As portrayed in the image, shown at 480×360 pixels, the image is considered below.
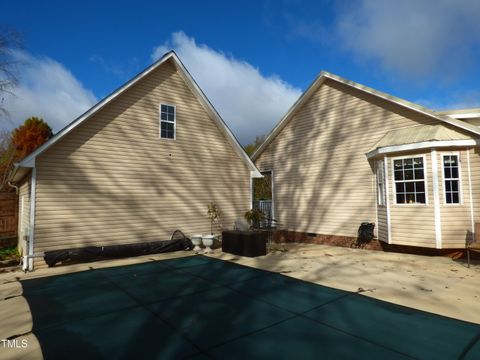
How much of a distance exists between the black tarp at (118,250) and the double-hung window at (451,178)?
28.4ft

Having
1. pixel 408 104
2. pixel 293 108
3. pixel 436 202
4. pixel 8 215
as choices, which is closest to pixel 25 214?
pixel 8 215

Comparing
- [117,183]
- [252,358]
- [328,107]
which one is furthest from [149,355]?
[328,107]

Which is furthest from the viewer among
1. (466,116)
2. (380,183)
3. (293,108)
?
(293,108)

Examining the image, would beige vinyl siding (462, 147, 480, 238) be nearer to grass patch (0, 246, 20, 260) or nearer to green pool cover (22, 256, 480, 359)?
green pool cover (22, 256, 480, 359)

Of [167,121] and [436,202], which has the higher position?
[167,121]

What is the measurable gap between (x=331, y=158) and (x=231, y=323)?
944cm

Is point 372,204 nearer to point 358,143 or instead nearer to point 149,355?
point 358,143

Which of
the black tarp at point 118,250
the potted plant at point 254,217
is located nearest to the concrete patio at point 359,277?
the black tarp at point 118,250

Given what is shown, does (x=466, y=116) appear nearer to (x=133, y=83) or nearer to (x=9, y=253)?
(x=133, y=83)

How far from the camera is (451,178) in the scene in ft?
28.3

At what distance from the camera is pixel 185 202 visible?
11.1m

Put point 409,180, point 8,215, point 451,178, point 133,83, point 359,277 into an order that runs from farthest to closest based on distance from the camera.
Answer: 1. point 8,215
2. point 133,83
3. point 409,180
4. point 451,178
5. point 359,277

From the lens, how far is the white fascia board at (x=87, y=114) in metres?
7.85

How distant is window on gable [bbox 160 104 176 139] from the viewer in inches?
427
